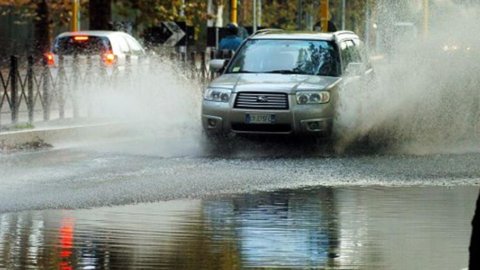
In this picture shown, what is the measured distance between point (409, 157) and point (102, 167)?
13.2ft

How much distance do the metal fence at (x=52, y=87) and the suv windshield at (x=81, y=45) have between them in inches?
156

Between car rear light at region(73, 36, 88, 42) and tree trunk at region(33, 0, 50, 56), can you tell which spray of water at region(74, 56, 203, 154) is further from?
tree trunk at region(33, 0, 50, 56)

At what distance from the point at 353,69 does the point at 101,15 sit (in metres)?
21.4

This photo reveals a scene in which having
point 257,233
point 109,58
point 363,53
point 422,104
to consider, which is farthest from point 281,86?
point 109,58

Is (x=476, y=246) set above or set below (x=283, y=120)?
above

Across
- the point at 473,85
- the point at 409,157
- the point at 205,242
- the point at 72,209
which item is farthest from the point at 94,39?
the point at 205,242

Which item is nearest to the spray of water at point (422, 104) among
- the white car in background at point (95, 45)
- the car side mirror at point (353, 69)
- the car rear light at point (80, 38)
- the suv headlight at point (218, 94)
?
the car side mirror at point (353, 69)

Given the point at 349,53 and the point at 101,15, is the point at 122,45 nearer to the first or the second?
the point at 101,15

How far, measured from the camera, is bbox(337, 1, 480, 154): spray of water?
22.9m

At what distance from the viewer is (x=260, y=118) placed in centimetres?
2205

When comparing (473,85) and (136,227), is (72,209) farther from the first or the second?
(473,85)

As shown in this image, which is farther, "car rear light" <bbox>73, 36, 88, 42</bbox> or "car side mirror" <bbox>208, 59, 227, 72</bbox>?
"car rear light" <bbox>73, 36, 88, 42</bbox>

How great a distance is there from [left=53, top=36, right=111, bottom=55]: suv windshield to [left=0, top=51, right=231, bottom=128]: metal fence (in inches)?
156

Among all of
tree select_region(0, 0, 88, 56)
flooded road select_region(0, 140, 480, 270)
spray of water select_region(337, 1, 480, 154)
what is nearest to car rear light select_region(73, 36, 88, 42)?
spray of water select_region(337, 1, 480, 154)
